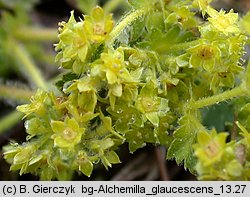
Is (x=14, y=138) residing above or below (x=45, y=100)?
below

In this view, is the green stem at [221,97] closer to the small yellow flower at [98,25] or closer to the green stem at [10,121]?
the small yellow flower at [98,25]

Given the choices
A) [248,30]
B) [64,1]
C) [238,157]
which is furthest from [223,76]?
[64,1]

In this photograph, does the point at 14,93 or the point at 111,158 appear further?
the point at 14,93

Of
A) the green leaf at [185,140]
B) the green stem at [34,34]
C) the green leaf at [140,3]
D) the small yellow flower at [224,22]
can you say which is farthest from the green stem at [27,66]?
the small yellow flower at [224,22]

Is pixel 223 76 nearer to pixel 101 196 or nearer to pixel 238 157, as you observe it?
pixel 238 157

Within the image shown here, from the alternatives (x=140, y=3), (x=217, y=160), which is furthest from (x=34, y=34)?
(x=217, y=160)
